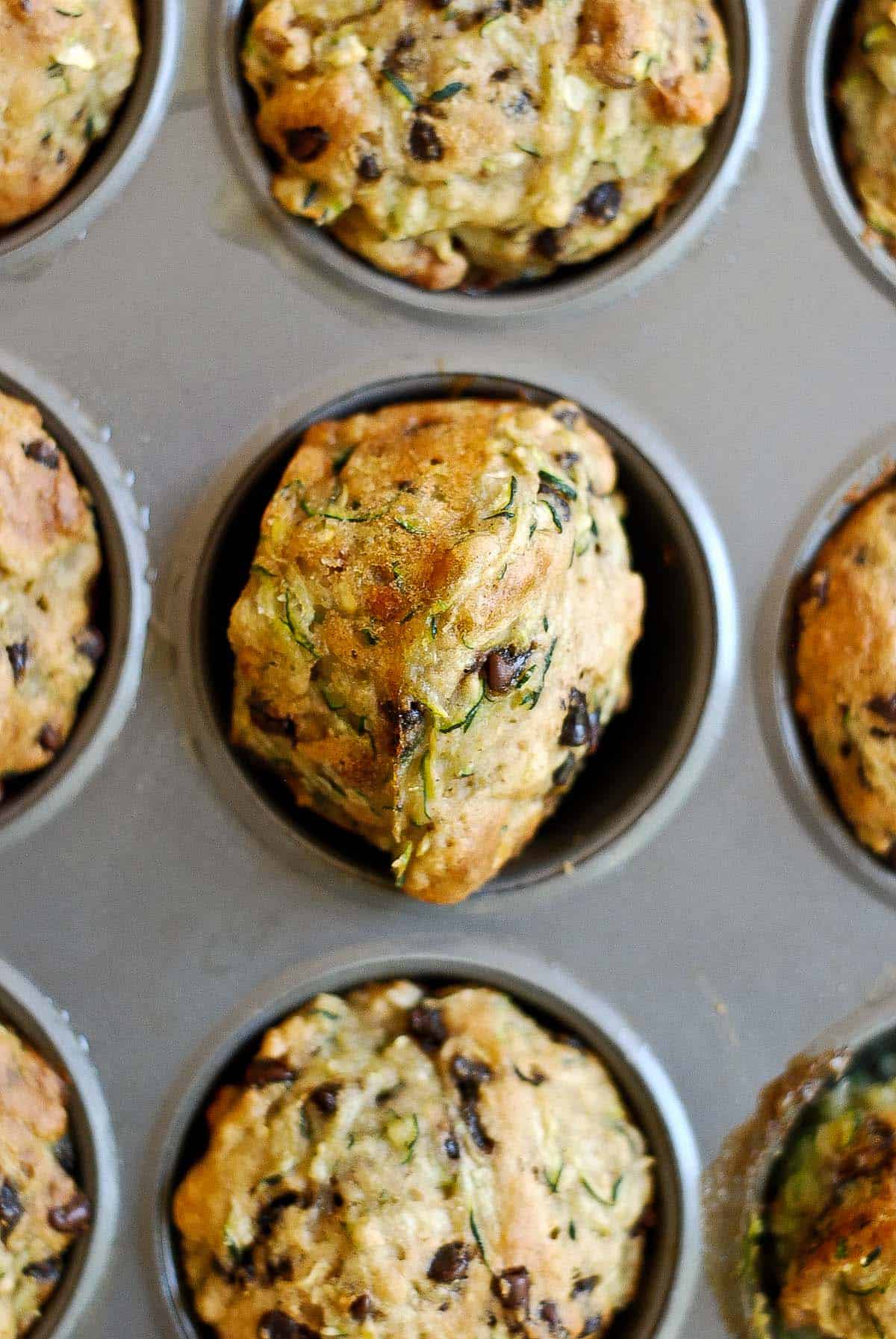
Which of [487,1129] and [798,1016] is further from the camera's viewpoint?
[798,1016]

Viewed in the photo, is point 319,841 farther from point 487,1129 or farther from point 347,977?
point 487,1129

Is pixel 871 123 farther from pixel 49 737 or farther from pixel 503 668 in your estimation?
pixel 49 737

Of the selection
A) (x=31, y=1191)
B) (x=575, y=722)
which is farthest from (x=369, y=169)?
(x=31, y=1191)

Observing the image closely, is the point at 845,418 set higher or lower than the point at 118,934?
higher

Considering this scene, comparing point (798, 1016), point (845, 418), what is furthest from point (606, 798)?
point (845, 418)

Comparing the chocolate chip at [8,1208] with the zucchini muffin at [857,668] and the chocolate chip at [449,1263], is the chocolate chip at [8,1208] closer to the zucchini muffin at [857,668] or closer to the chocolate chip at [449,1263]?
the chocolate chip at [449,1263]

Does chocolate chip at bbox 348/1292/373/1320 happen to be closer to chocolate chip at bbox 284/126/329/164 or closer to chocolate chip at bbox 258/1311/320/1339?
chocolate chip at bbox 258/1311/320/1339

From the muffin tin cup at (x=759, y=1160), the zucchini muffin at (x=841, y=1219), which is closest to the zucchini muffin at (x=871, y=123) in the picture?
the muffin tin cup at (x=759, y=1160)
